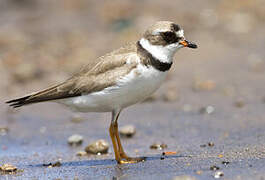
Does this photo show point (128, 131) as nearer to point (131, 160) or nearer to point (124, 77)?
point (131, 160)

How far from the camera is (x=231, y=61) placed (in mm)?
10656

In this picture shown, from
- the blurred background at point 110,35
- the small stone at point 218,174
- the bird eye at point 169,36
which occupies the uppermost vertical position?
the blurred background at point 110,35

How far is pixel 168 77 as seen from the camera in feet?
33.3

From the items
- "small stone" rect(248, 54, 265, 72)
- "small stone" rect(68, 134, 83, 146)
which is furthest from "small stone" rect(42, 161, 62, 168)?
"small stone" rect(248, 54, 265, 72)

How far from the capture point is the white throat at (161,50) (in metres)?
5.88

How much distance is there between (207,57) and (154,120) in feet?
11.1

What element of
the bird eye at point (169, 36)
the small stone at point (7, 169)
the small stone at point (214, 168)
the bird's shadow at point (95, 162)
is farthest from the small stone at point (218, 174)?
the small stone at point (7, 169)

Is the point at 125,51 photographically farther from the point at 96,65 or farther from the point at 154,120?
the point at 154,120

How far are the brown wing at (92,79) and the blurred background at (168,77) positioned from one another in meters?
0.85

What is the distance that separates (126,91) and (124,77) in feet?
0.52

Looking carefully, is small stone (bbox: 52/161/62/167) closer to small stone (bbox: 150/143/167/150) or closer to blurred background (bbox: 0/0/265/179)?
blurred background (bbox: 0/0/265/179)

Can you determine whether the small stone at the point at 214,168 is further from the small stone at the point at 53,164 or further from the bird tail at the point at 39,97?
A: the bird tail at the point at 39,97

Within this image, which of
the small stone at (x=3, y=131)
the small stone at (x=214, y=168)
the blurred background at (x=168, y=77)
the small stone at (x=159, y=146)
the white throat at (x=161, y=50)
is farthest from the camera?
the small stone at (x=3, y=131)

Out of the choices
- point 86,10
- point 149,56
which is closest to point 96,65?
point 149,56
